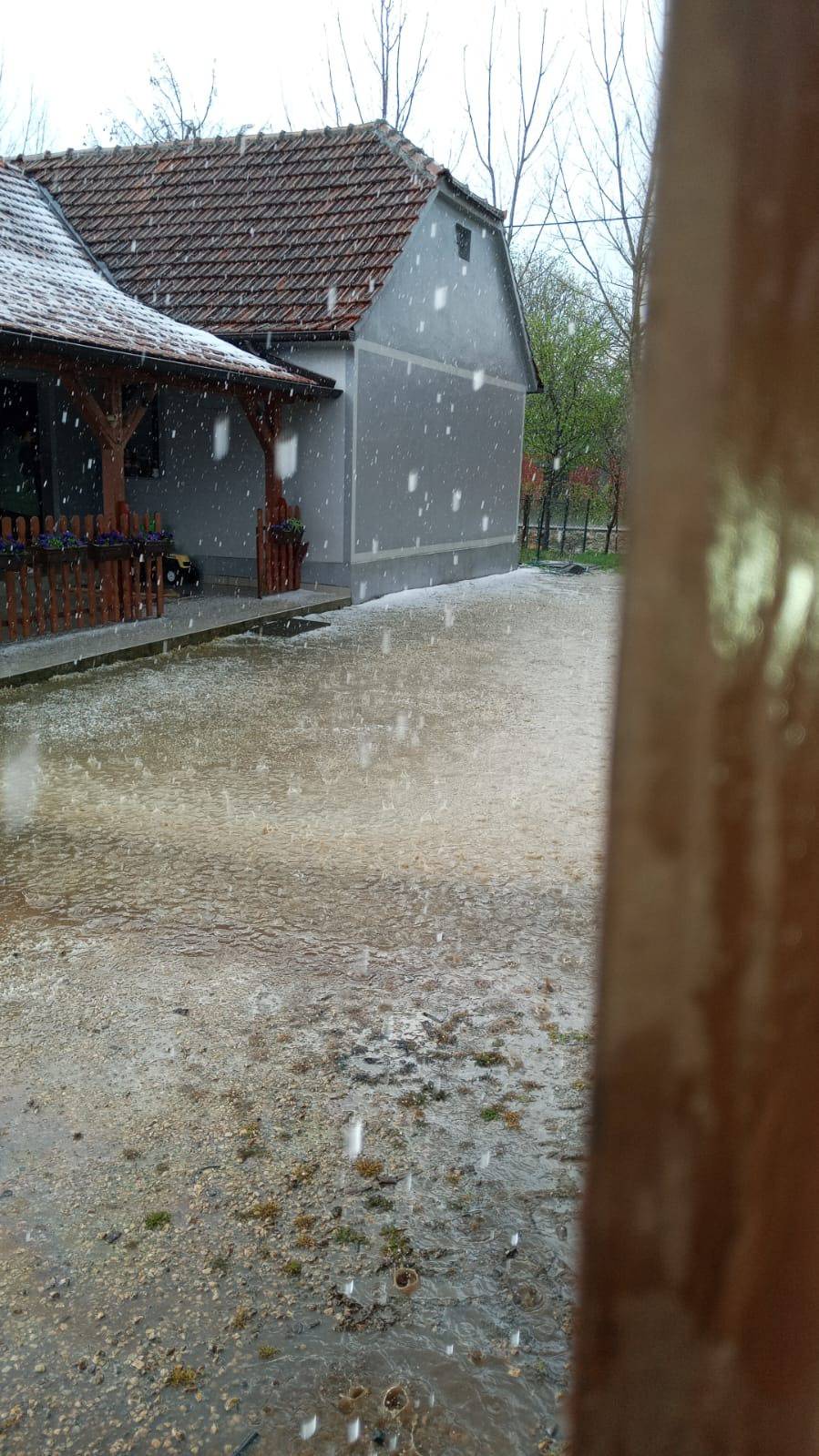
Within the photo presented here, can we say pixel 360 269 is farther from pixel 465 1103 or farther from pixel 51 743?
pixel 465 1103

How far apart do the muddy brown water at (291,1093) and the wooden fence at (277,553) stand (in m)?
7.42

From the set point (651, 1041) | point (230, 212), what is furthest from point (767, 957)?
point (230, 212)

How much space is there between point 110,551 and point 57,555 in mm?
782

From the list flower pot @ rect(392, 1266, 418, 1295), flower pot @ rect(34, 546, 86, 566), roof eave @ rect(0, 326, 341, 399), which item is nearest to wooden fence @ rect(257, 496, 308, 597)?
roof eave @ rect(0, 326, 341, 399)

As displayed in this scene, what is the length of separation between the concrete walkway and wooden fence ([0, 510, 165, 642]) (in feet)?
0.66

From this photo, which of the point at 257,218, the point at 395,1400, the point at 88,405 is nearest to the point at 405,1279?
the point at 395,1400

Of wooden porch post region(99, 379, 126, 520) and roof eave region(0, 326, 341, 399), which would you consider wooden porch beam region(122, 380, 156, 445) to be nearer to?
wooden porch post region(99, 379, 126, 520)

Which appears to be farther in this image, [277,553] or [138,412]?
[277,553]

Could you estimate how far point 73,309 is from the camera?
11.8 meters

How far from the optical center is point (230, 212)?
17.0 metres

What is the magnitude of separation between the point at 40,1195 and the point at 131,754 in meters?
4.42

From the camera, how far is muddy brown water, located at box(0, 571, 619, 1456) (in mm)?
2232

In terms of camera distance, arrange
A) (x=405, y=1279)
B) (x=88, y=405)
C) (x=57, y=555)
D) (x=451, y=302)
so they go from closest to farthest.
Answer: (x=405, y=1279) < (x=57, y=555) < (x=88, y=405) < (x=451, y=302)

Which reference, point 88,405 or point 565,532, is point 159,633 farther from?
point 565,532
